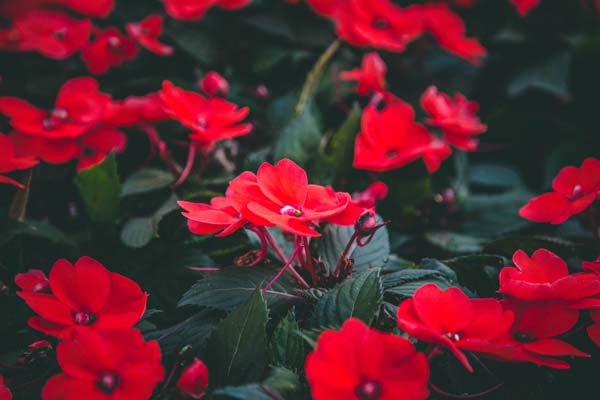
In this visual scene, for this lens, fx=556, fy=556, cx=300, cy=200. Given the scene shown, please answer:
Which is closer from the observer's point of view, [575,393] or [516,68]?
[575,393]

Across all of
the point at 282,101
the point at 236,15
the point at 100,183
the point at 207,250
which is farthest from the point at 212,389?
the point at 236,15

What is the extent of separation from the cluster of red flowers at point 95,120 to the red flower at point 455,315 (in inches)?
21.1

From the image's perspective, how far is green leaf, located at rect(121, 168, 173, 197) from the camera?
4.09 ft

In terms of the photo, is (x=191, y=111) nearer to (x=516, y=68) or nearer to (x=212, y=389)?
(x=212, y=389)

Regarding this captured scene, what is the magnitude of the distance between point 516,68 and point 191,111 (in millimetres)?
1184

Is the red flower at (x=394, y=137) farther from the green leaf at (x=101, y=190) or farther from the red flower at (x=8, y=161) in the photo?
the red flower at (x=8, y=161)

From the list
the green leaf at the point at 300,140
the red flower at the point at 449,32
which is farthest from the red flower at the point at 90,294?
the red flower at the point at 449,32

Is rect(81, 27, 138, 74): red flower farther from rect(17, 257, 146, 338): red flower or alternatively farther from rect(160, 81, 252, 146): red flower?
rect(17, 257, 146, 338): red flower

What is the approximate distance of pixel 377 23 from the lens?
5.34 feet

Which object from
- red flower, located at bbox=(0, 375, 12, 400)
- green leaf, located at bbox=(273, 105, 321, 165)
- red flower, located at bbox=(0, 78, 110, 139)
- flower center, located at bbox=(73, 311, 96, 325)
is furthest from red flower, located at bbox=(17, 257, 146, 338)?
green leaf, located at bbox=(273, 105, 321, 165)

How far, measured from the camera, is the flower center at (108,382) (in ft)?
2.42

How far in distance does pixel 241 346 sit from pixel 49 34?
105cm

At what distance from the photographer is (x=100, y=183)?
116 centimetres

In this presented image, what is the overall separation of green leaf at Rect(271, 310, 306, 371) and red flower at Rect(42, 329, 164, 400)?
7.1 inches
